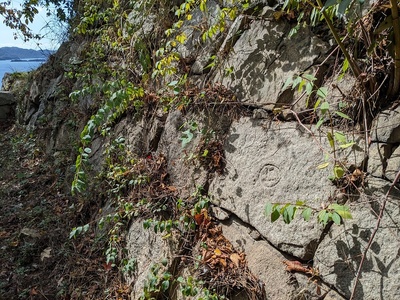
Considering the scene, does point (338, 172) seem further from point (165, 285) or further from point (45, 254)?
point (45, 254)

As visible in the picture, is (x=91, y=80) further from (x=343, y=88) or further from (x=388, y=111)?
(x=388, y=111)

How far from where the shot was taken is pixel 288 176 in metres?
2.09

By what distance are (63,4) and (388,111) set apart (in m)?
6.24

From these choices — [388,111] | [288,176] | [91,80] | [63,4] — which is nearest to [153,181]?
[288,176]

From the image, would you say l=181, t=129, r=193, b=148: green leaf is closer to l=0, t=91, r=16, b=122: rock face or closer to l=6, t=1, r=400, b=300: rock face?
l=6, t=1, r=400, b=300: rock face

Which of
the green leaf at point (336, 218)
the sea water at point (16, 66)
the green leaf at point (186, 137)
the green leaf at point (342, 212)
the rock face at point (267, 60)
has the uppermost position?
the sea water at point (16, 66)

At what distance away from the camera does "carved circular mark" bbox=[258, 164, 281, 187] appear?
215 cm

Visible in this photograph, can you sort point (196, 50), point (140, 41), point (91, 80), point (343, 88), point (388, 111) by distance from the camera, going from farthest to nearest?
point (91, 80) < point (140, 41) < point (196, 50) < point (343, 88) < point (388, 111)

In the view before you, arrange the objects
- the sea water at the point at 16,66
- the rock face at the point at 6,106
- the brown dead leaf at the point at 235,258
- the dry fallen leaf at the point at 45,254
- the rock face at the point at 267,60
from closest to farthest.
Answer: the brown dead leaf at the point at 235,258
the rock face at the point at 267,60
the dry fallen leaf at the point at 45,254
the rock face at the point at 6,106
the sea water at the point at 16,66

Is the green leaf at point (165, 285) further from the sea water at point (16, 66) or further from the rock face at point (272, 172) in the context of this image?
the sea water at point (16, 66)

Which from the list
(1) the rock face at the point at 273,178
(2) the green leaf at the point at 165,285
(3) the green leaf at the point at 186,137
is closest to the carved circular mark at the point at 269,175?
(1) the rock face at the point at 273,178

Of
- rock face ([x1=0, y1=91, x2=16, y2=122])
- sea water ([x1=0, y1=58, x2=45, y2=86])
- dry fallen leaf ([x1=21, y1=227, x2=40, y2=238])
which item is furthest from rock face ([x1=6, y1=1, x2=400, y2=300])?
sea water ([x1=0, y1=58, x2=45, y2=86])

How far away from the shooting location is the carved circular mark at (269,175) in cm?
215

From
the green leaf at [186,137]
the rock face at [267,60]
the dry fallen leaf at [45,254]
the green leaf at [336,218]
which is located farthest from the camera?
the dry fallen leaf at [45,254]
